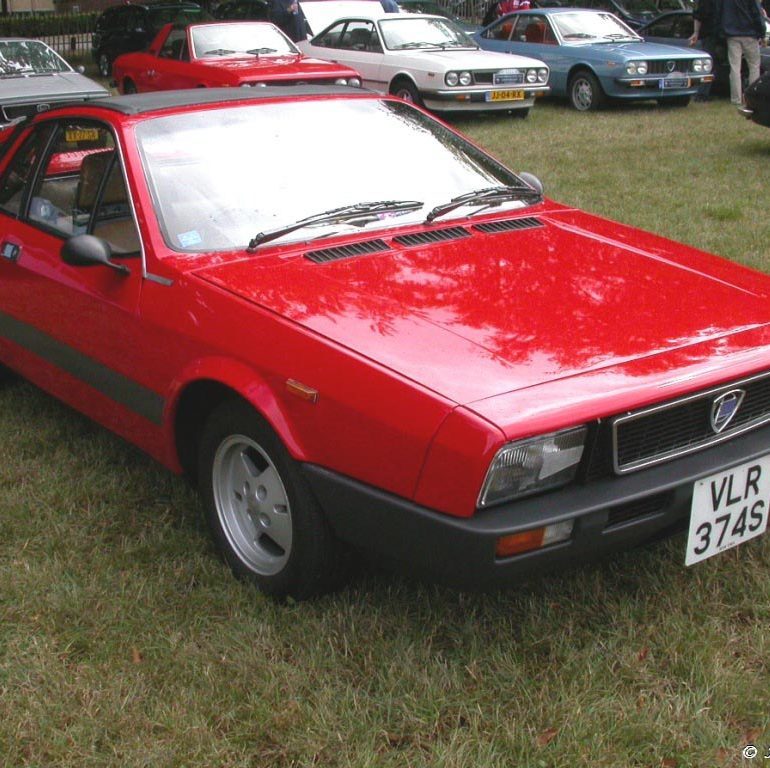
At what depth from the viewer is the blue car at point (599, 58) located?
43.4ft

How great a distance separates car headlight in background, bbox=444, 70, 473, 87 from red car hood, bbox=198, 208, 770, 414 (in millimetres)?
9232

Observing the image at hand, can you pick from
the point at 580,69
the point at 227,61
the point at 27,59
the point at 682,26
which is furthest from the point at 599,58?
the point at 27,59

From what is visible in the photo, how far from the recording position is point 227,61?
12.0 metres

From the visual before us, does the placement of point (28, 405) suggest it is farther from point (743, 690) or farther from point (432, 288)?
point (743, 690)

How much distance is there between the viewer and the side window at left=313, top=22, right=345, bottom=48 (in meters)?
14.1

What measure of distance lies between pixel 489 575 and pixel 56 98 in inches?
384

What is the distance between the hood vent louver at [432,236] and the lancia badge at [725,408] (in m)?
1.15

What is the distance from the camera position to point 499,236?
3.68m

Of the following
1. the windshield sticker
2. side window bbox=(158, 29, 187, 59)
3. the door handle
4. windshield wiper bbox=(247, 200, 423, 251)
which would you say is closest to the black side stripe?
the door handle

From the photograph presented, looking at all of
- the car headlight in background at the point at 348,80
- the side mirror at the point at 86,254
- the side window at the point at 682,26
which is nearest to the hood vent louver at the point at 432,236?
the side mirror at the point at 86,254

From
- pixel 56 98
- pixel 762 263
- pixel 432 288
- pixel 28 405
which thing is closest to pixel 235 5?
pixel 56 98

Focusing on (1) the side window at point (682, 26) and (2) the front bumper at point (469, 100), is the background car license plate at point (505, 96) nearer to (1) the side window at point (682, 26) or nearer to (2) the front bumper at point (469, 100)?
(2) the front bumper at point (469, 100)

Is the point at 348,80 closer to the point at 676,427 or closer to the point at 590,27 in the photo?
the point at 590,27

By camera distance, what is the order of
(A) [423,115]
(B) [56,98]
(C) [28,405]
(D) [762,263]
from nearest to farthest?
(A) [423,115], (C) [28,405], (D) [762,263], (B) [56,98]
